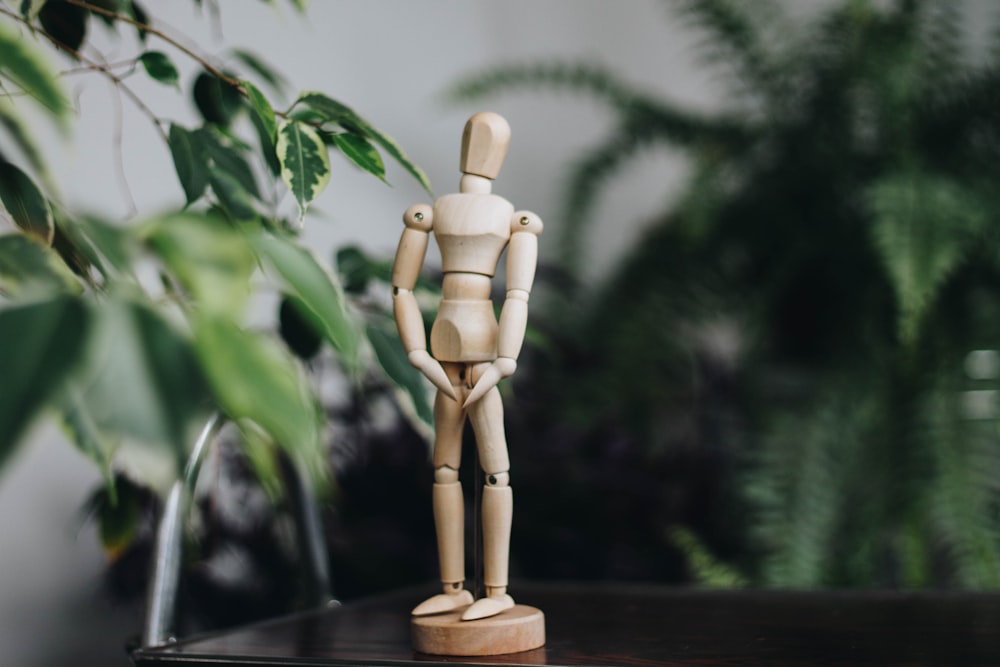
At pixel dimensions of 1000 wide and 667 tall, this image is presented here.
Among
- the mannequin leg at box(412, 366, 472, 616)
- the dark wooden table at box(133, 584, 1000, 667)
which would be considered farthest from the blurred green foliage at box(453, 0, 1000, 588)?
the mannequin leg at box(412, 366, 472, 616)

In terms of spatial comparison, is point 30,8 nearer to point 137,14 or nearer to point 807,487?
point 137,14

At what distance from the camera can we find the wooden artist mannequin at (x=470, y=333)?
25.8 inches

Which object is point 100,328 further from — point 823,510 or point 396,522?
point 823,510

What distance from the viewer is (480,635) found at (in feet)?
2.02

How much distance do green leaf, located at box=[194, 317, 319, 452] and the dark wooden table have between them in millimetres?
394

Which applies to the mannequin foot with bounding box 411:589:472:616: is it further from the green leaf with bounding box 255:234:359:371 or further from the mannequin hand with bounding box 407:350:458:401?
the green leaf with bounding box 255:234:359:371

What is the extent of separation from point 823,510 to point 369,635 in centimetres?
89

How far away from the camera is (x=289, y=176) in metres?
0.58

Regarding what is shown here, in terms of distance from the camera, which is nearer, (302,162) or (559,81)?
(302,162)

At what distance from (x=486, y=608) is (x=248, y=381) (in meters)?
0.44

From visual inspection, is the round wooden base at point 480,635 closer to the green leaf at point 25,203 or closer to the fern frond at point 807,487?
the green leaf at point 25,203

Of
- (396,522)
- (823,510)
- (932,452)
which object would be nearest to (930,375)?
(932,452)

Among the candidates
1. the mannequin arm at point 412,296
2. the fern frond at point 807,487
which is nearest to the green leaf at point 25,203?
the mannequin arm at point 412,296

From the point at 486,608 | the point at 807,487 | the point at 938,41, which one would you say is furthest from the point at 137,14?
the point at 938,41
